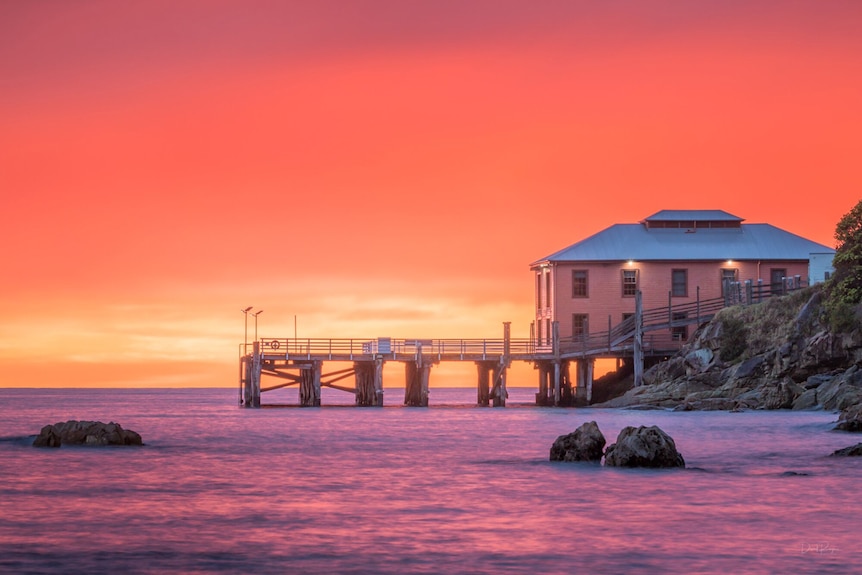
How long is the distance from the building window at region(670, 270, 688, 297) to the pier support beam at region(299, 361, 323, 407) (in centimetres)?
2096

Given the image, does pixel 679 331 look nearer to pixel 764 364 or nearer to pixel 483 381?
pixel 764 364

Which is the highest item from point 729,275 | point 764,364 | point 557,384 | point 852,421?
point 729,275

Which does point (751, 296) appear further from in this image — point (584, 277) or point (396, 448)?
point (396, 448)

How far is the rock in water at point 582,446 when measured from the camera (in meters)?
33.5

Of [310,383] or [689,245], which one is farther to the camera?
[310,383]

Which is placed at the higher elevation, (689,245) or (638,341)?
(689,245)

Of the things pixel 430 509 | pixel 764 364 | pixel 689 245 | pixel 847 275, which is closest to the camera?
pixel 430 509

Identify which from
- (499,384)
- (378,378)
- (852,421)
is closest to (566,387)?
(499,384)

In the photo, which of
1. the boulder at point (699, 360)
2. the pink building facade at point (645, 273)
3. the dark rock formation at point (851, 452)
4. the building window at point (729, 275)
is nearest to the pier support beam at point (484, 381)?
the pink building facade at point (645, 273)

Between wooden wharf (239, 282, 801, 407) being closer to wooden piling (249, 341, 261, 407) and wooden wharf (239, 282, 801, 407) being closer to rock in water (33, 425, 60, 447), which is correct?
wooden piling (249, 341, 261, 407)

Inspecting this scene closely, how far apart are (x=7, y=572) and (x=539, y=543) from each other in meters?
8.39

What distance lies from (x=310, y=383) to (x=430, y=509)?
52535 mm

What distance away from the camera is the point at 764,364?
206 ft

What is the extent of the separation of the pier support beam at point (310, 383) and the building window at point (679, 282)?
68.8 ft
